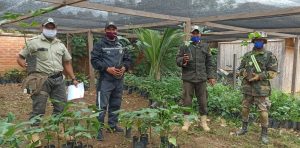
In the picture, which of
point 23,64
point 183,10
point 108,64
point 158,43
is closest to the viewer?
point 23,64

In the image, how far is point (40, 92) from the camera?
395cm

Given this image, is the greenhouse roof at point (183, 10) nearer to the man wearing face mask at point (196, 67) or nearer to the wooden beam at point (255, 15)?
the wooden beam at point (255, 15)

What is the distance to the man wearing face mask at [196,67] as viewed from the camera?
4.78 m

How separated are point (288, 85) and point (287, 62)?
3.23ft

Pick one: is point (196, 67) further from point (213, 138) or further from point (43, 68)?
point (43, 68)

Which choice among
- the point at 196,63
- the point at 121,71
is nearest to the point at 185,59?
the point at 196,63

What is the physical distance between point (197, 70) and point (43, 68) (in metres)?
2.16

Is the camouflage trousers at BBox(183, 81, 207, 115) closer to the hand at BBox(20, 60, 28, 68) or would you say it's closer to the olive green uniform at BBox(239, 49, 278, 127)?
the olive green uniform at BBox(239, 49, 278, 127)

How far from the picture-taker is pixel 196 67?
4.78 m

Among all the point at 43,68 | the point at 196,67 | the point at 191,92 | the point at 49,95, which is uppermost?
the point at 43,68

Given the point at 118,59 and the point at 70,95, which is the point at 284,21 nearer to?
the point at 118,59

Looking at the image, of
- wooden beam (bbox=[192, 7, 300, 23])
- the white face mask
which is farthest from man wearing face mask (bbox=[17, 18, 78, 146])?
wooden beam (bbox=[192, 7, 300, 23])

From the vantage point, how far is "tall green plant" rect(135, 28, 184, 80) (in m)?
7.34

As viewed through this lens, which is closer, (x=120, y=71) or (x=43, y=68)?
(x=43, y=68)
